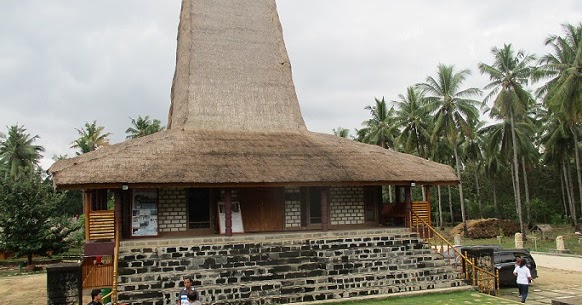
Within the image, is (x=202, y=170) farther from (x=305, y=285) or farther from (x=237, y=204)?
(x=305, y=285)

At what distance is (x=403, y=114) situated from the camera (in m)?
37.2

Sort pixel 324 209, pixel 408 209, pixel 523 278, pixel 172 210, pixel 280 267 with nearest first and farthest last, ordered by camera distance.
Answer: pixel 523 278
pixel 280 267
pixel 172 210
pixel 324 209
pixel 408 209

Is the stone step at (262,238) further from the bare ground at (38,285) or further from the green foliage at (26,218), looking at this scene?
the green foliage at (26,218)

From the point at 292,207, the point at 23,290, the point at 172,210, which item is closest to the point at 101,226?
the point at 172,210

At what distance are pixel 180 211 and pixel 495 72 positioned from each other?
76.1 ft

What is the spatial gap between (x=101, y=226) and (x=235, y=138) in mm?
5381

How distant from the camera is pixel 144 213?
14852 millimetres

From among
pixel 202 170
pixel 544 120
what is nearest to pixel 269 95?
pixel 202 170

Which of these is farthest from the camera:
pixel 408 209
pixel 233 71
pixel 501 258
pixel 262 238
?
pixel 233 71

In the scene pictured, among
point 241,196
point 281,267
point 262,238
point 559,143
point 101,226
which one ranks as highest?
point 559,143

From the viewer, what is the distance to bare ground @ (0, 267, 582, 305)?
14.5 metres

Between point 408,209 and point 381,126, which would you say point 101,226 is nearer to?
point 408,209

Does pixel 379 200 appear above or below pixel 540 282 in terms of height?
above

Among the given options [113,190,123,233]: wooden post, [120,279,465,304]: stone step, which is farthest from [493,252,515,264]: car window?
[113,190,123,233]: wooden post
